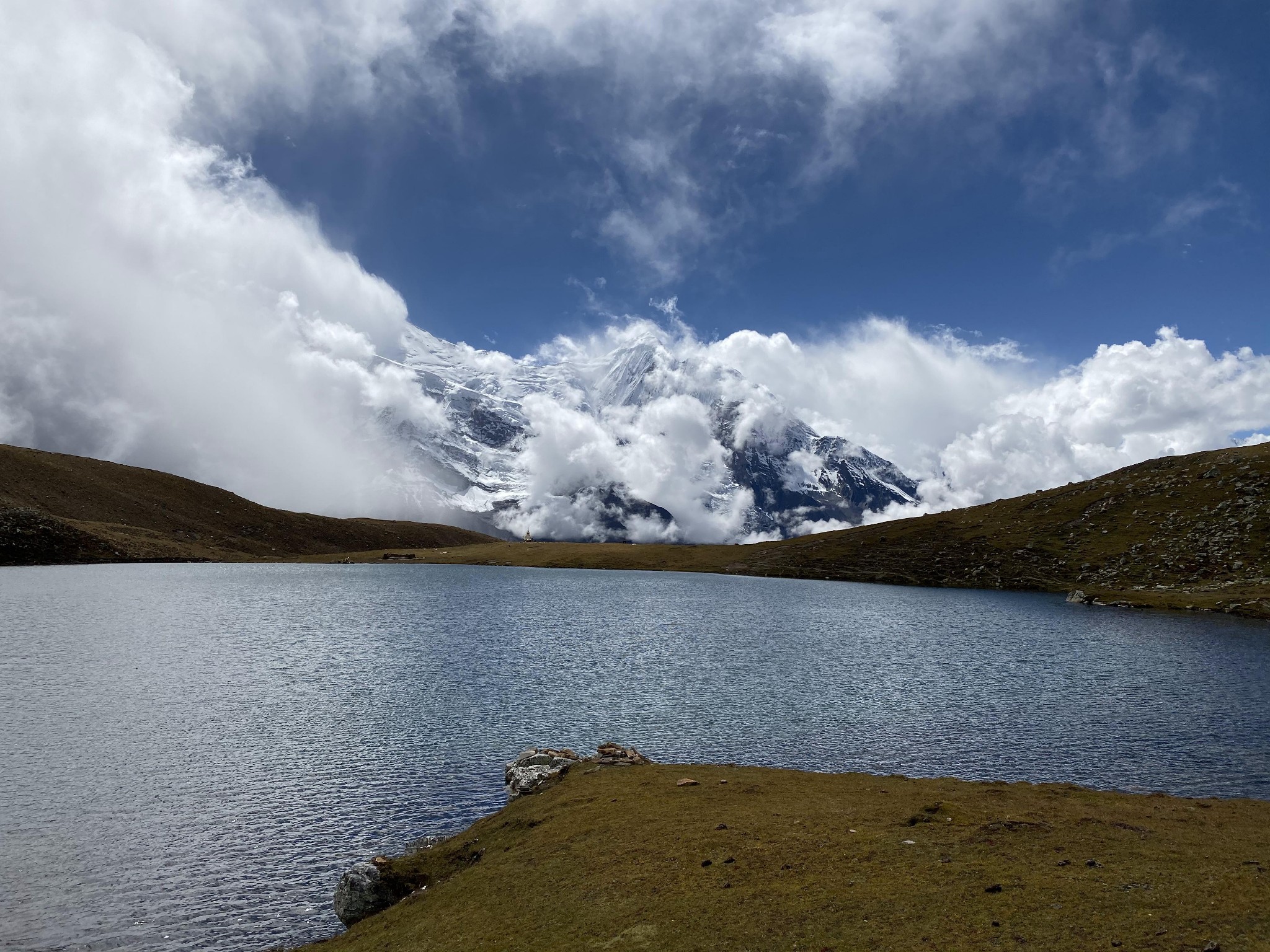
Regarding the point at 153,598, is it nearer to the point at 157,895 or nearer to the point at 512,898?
the point at 157,895

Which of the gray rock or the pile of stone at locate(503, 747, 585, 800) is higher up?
the pile of stone at locate(503, 747, 585, 800)

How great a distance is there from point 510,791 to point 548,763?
2352 millimetres

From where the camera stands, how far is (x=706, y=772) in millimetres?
36375

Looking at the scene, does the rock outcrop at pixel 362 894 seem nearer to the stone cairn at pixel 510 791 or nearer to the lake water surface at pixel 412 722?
the stone cairn at pixel 510 791

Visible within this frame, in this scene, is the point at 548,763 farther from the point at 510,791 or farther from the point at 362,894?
the point at 362,894

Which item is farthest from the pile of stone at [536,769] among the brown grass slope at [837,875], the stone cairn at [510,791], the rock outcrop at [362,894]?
the rock outcrop at [362,894]

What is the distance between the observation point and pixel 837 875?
2072cm

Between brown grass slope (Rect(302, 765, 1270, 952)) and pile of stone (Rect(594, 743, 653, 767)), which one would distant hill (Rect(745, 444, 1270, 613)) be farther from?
pile of stone (Rect(594, 743, 653, 767))

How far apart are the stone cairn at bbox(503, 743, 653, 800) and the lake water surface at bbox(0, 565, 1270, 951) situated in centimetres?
212

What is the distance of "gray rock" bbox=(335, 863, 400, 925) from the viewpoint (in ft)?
80.0

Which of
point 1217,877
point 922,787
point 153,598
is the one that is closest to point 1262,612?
point 922,787

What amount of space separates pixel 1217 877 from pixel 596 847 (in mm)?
18264

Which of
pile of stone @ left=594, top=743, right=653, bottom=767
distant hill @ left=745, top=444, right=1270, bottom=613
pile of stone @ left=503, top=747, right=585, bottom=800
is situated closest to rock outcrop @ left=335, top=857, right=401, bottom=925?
pile of stone @ left=503, top=747, right=585, bottom=800

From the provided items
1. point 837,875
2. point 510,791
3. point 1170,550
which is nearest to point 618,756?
point 510,791
